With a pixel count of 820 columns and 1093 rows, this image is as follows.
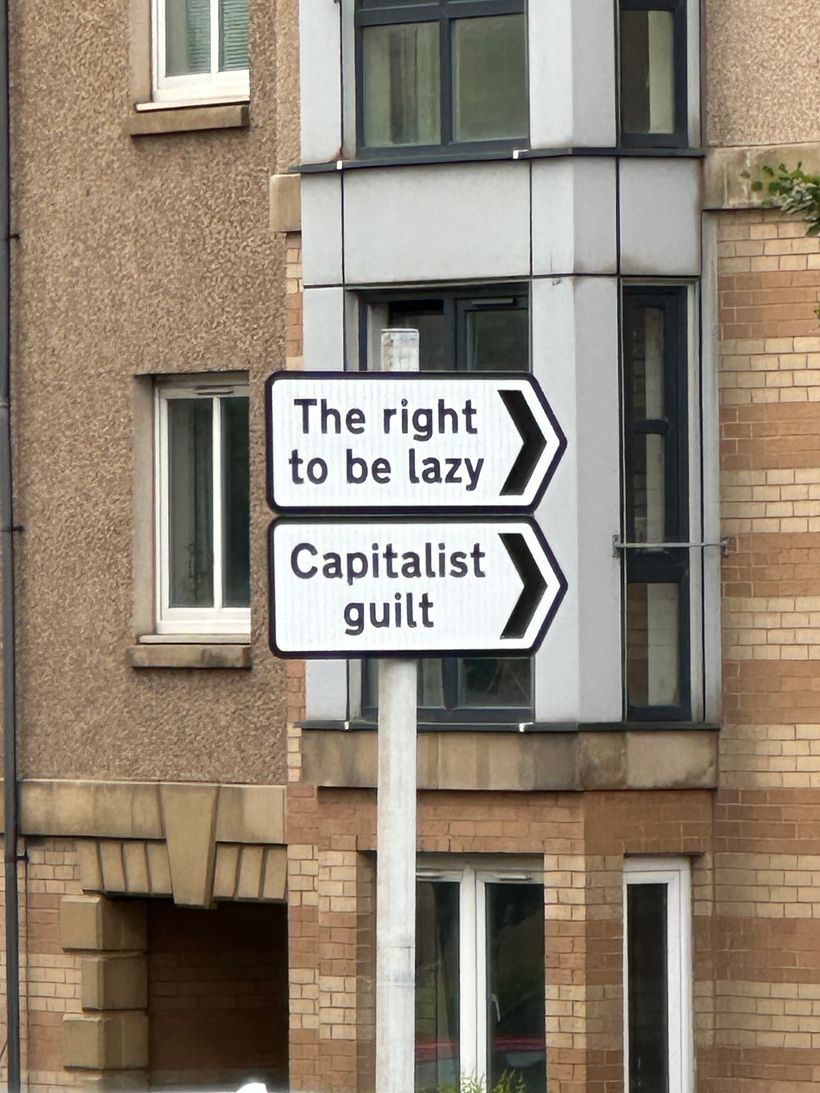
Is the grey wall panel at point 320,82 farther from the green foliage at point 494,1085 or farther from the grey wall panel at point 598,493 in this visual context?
the green foliage at point 494,1085

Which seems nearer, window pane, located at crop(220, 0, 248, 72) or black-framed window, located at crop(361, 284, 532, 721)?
black-framed window, located at crop(361, 284, 532, 721)

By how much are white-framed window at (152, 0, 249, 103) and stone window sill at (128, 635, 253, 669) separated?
300 cm

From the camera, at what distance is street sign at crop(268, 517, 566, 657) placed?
16.8ft

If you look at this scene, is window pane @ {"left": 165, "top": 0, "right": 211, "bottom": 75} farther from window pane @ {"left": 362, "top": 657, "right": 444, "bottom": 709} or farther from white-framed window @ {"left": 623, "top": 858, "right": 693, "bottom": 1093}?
white-framed window @ {"left": 623, "top": 858, "right": 693, "bottom": 1093}

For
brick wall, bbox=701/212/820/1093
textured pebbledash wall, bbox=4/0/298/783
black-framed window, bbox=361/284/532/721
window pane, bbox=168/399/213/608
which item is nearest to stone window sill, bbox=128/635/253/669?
textured pebbledash wall, bbox=4/0/298/783

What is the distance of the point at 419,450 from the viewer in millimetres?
5180

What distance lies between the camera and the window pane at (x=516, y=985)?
511 inches

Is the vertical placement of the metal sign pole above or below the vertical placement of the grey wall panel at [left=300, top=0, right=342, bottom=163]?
below

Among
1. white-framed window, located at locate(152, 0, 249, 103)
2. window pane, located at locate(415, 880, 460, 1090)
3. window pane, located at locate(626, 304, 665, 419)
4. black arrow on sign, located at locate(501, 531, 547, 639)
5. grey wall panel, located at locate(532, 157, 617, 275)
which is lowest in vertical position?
window pane, located at locate(415, 880, 460, 1090)

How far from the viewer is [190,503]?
48.3ft

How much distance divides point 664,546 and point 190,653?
9.33ft

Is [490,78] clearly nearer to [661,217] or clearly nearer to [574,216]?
[574,216]

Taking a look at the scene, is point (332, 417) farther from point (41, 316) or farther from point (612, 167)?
point (41, 316)

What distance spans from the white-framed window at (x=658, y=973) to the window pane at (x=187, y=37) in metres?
5.15
